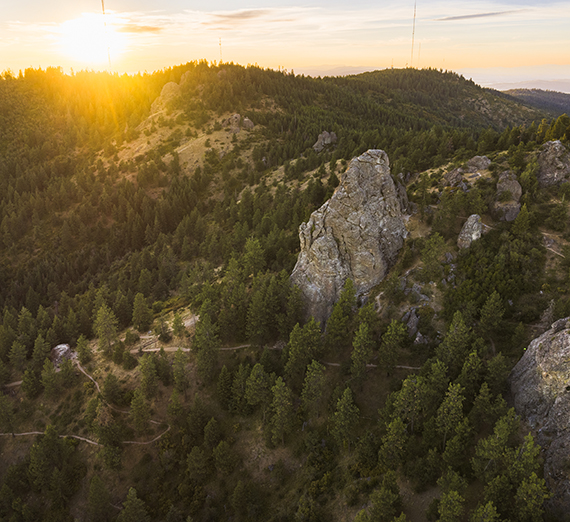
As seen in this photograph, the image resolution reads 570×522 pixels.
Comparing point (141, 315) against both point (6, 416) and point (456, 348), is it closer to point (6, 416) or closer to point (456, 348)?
point (6, 416)

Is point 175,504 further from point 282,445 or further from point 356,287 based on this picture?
point 356,287

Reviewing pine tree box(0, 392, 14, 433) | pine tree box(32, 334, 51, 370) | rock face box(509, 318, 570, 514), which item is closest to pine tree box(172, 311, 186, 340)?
pine tree box(32, 334, 51, 370)

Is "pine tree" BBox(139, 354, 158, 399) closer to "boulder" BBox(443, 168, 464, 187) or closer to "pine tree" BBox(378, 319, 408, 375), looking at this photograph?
"pine tree" BBox(378, 319, 408, 375)

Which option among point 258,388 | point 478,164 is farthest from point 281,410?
point 478,164

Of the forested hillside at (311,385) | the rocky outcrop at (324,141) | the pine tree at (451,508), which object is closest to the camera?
the pine tree at (451,508)

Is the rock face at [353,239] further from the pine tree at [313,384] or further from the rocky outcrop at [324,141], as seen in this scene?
the rocky outcrop at [324,141]

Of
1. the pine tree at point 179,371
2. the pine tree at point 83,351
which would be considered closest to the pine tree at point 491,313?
the pine tree at point 179,371
